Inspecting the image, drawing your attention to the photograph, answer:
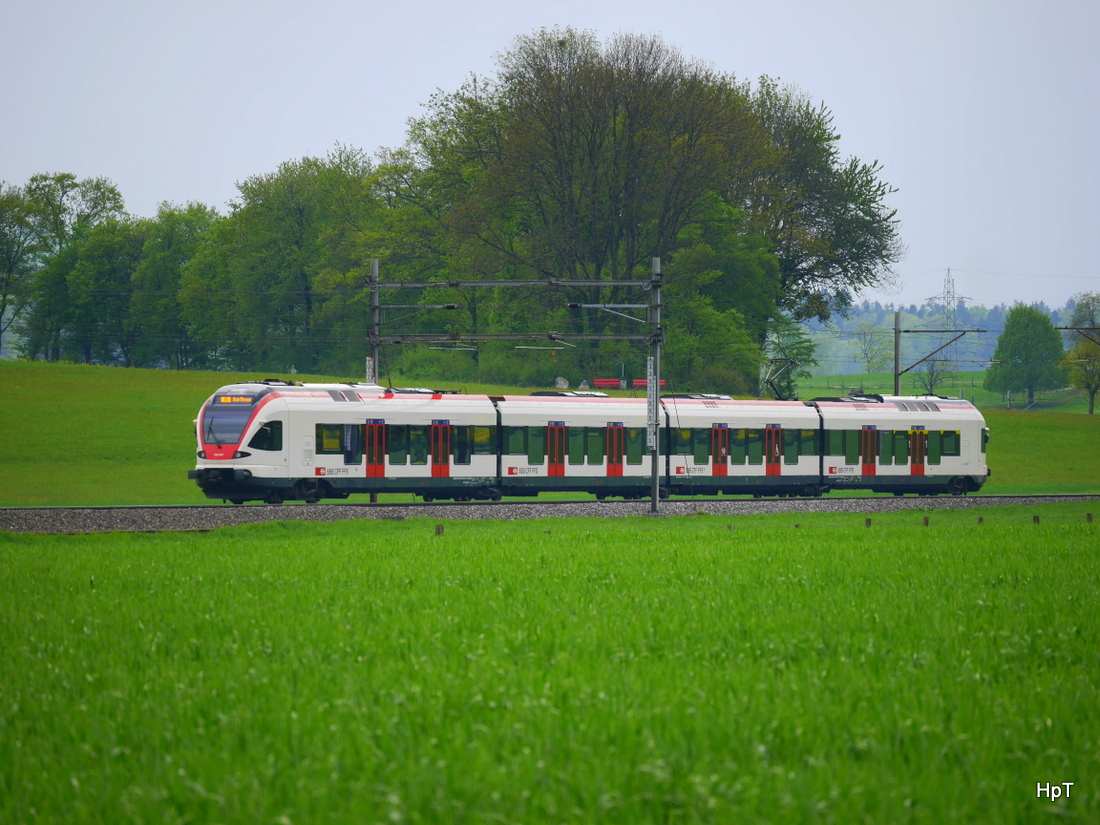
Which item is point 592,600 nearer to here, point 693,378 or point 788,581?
point 788,581

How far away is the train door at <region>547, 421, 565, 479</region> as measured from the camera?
34781 mm

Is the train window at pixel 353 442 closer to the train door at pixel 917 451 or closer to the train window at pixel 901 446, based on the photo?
the train window at pixel 901 446

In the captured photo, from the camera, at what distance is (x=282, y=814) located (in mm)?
5152

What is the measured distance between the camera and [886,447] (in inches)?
1575

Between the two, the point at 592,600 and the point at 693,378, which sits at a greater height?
the point at 693,378

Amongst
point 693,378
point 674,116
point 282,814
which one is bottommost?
point 282,814

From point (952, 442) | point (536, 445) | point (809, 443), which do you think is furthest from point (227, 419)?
point (952, 442)

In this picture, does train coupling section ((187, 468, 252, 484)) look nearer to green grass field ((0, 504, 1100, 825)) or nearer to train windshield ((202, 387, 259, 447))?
train windshield ((202, 387, 259, 447))

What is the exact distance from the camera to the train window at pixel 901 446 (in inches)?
1582

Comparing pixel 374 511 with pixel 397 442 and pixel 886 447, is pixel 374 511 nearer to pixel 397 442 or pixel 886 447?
pixel 397 442

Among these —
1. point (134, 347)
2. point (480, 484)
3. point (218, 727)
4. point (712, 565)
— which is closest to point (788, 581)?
point (712, 565)

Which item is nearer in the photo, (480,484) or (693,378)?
(480,484)

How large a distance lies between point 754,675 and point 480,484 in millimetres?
26558

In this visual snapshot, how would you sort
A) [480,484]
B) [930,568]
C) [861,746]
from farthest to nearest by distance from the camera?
[480,484] < [930,568] < [861,746]
